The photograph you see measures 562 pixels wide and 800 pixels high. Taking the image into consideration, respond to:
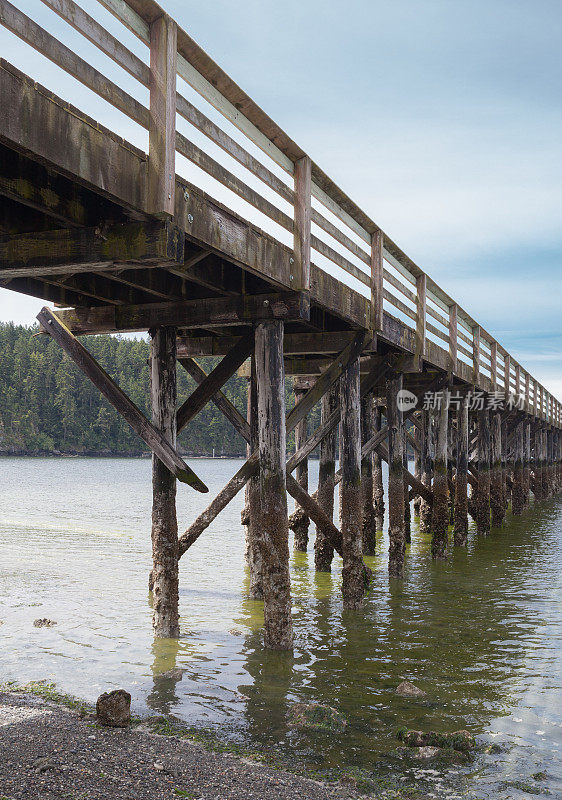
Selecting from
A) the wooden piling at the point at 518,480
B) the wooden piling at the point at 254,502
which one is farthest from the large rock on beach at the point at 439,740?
the wooden piling at the point at 518,480

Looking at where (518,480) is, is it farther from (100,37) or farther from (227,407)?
(100,37)

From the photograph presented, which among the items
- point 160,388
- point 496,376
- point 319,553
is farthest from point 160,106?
point 496,376

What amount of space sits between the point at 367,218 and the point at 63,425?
9701 cm

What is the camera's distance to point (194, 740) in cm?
524

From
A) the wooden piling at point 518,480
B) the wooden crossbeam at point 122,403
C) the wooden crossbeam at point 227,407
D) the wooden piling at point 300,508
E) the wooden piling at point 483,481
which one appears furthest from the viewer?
the wooden piling at point 518,480

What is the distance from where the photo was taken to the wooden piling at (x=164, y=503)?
7.86 m

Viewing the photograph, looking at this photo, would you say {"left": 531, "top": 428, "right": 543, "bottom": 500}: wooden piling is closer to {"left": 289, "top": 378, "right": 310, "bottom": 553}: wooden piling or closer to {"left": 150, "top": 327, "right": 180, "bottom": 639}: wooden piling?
{"left": 289, "top": 378, "right": 310, "bottom": 553}: wooden piling

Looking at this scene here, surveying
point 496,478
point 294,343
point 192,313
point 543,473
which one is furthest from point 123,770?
point 543,473

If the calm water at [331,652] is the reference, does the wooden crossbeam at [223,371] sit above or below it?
above

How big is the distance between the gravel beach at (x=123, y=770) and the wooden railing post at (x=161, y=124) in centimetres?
351

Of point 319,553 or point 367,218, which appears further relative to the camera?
point 319,553

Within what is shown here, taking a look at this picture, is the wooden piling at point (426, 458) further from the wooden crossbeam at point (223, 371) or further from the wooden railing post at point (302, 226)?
the wooden railing post at point (302, 226)

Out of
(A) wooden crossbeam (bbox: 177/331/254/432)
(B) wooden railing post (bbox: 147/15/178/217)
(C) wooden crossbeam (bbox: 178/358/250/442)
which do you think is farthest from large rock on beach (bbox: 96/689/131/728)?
(C) wooden crossbeam (bbox: 178/358/250/442)

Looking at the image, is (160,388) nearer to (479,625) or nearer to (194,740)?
(194,740)
